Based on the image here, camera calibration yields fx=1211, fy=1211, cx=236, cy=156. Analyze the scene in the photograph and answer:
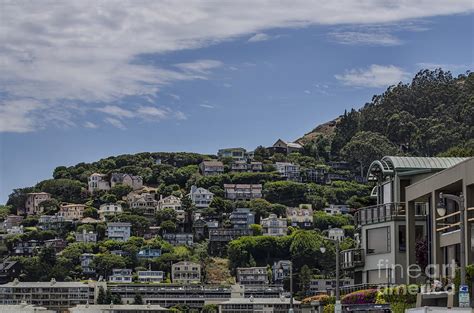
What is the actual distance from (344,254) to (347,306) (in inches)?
593

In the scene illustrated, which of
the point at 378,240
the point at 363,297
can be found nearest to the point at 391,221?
the point at 378,240

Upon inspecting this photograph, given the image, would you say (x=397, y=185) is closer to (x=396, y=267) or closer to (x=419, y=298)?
(x=396, y=267)

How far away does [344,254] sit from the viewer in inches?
2776

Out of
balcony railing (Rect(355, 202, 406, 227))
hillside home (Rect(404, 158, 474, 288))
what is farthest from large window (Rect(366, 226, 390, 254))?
hillside home (Rect(404, 158, 474, 288))

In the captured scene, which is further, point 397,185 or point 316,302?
point 316,302

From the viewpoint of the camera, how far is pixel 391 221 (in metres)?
60.3

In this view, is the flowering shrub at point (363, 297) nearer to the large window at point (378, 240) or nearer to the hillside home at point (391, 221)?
the hillside home at point (391, 221)

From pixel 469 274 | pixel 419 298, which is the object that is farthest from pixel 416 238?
pixel 469 274

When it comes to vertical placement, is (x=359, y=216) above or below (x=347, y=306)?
above

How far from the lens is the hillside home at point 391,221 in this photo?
5859 centimetres

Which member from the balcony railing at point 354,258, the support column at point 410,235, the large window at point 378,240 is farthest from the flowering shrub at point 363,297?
the balcony railing at point 354,258

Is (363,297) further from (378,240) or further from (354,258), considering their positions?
(354,258)

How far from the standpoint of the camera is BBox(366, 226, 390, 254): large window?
202 feet

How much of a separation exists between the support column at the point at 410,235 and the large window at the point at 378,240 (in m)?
5.02
